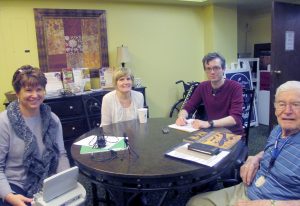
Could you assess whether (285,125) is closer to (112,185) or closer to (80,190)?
(112,185)

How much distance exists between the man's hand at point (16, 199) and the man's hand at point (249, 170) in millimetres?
1151

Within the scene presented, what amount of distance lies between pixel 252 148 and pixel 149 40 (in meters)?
2.12

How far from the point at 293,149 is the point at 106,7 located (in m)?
3.06

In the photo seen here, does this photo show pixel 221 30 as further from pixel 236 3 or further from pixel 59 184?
pixel 59 184

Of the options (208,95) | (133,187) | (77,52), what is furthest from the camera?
(77,52)

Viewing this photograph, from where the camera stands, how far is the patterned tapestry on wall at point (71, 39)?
127 inches

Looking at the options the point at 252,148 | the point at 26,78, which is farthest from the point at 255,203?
the point at 252,148

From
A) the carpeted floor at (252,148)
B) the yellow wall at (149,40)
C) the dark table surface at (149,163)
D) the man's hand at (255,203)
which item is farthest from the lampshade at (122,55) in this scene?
the man's hand at (255,203)

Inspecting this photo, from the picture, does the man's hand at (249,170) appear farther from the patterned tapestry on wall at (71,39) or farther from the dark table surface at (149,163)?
the patterned tapestry on wall at (71,39)

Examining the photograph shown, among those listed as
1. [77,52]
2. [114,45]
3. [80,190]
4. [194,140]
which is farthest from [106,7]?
[80,190]

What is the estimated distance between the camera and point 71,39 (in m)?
3.38

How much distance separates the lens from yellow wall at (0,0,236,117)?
3.12 meters

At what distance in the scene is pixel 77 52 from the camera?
344 cm

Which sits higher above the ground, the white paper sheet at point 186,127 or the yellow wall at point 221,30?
the yellow wall at point 221,30
